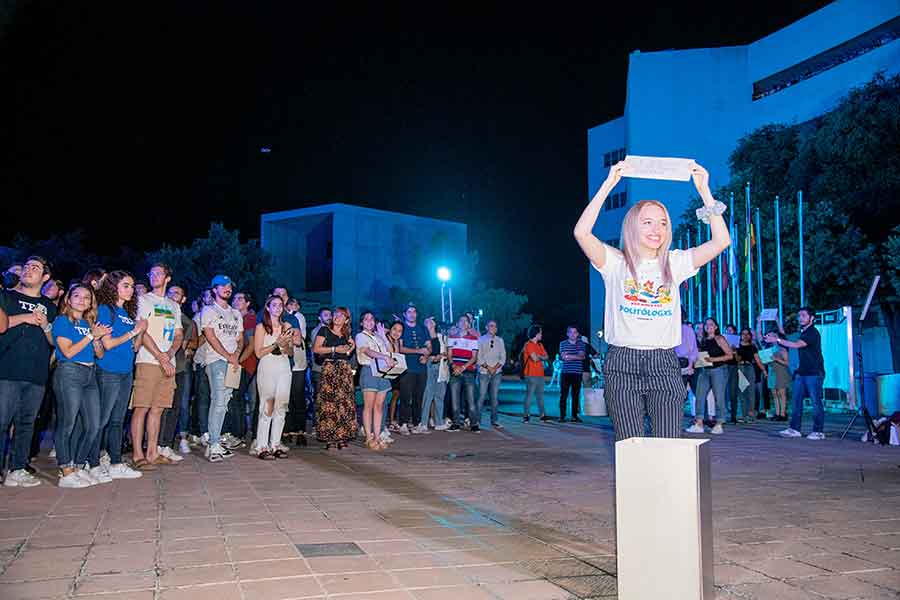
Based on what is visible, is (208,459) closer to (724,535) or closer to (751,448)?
(724,535)

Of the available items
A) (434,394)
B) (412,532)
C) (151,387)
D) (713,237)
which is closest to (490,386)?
(434,394)

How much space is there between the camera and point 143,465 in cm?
765

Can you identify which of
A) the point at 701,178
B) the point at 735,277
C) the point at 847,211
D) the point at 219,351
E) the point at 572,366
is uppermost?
the point at 847,211

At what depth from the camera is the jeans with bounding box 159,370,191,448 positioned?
27.8 feet

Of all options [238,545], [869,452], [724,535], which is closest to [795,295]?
[869,452]

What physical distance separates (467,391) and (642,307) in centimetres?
902

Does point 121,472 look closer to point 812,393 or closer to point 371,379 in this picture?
point 371,379

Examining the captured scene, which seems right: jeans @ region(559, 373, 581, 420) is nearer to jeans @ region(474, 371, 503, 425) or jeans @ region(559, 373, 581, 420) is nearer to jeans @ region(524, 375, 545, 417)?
jeans @ region(524, 375, 545, 417)

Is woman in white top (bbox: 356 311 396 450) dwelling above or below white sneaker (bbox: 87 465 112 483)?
above

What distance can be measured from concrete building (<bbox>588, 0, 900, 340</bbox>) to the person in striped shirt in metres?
27.4

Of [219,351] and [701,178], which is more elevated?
[701,178]

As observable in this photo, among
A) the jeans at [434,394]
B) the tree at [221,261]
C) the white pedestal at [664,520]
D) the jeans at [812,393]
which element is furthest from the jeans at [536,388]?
the tree at [221,261]

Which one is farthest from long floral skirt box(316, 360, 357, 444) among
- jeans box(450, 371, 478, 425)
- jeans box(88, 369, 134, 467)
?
jeans box(450, 371, 478, 425)

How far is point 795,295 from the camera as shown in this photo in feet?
80.8
